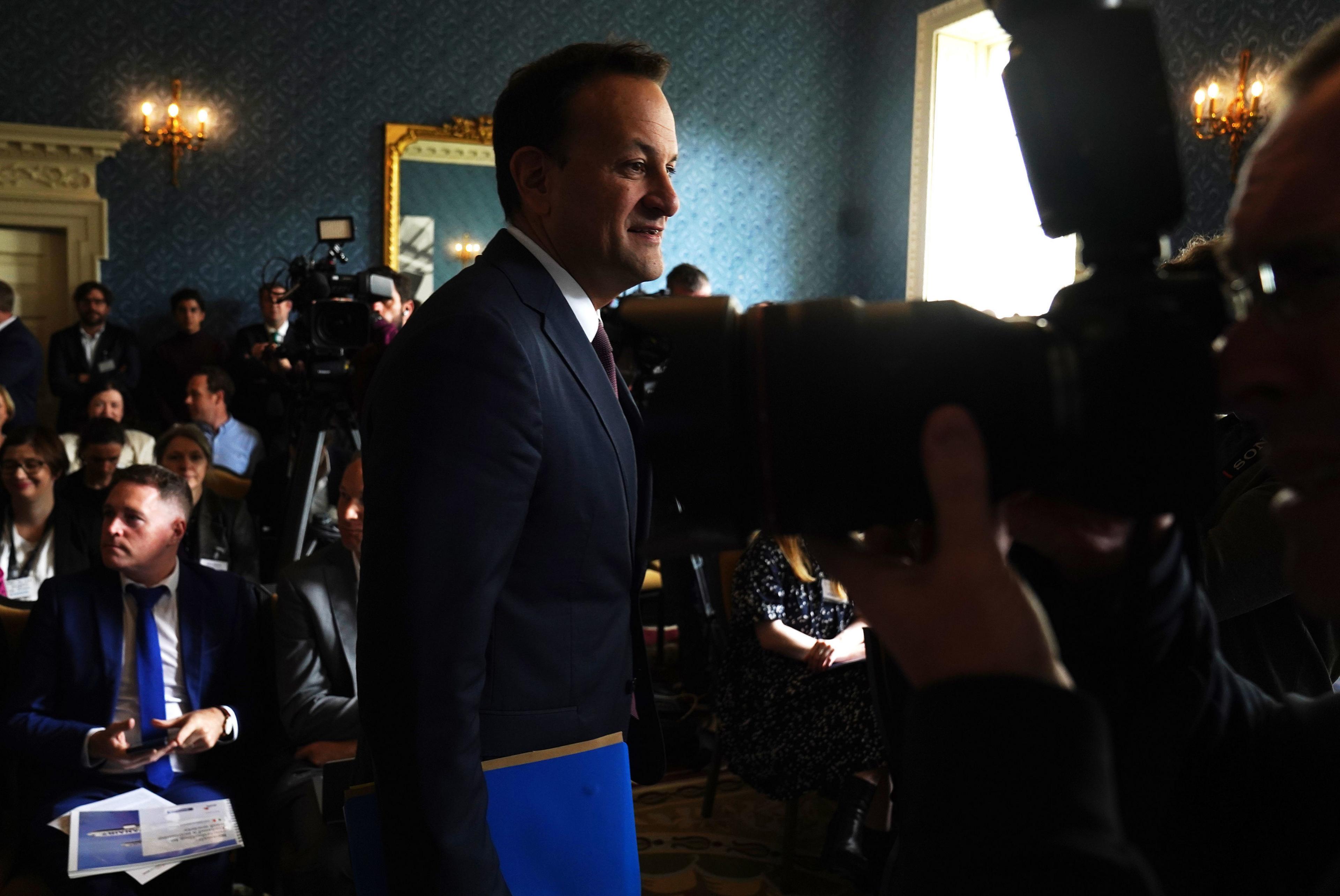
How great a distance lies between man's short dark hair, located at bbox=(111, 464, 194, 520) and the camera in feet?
7.84

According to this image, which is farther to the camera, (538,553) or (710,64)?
(710,64)

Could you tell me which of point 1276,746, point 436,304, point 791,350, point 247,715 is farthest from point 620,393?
point 247,715

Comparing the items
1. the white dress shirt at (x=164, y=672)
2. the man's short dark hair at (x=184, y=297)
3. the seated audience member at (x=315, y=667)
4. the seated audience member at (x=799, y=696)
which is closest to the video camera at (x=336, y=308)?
the seated audience member at (x=315, y=667)

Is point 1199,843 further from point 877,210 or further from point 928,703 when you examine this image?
point 877,210

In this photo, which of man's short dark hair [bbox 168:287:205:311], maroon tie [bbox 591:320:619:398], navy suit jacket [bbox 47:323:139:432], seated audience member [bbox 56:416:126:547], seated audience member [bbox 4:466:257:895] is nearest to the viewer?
maroon tie [bbox 591:320:619:398]

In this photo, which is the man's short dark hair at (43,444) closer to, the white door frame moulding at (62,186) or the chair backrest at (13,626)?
the chair backrest at (13,626)

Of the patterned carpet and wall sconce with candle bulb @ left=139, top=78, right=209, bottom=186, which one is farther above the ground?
wall sconce with candle bulb @ left=139, top=78, right=209, bottom=186

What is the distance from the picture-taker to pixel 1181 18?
5344mm

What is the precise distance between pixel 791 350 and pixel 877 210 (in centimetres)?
755

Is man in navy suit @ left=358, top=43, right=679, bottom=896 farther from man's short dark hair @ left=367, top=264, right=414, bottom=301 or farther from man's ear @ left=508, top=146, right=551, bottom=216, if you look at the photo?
man's short dark hair @ left=367, top=264, right=414, bottom=301

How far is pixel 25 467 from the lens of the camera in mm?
3234

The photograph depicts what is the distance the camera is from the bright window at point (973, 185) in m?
6.94

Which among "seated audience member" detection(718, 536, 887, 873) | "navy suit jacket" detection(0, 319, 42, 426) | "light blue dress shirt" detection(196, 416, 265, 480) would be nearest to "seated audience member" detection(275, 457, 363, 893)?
"seated audience member" detection(718, 536, 887, 873)

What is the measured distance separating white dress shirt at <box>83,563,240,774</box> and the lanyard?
108 centimetres
